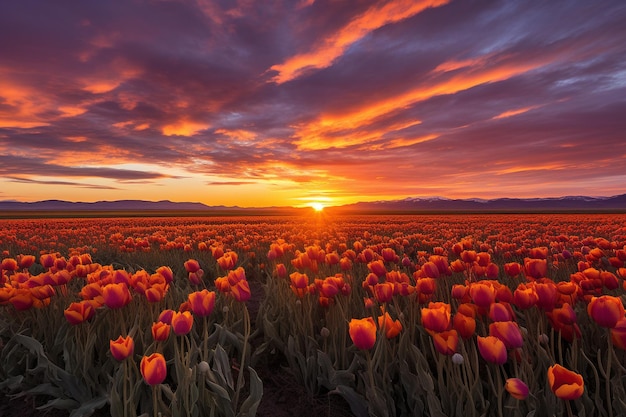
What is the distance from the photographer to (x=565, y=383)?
1.94 metres

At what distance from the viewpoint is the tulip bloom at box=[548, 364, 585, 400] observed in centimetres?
184

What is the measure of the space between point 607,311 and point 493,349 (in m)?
0.77

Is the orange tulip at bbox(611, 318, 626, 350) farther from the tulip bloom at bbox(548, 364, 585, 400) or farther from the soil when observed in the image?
the soil

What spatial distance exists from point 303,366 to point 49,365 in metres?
2.05

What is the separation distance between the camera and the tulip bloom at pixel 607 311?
7.63 ft

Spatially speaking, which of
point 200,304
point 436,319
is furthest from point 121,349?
point 436,319

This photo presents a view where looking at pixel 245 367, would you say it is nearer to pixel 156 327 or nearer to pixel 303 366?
pixel 303 366

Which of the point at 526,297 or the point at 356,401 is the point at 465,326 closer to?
the point at 526,297

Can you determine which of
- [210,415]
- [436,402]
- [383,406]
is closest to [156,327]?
[210,415]

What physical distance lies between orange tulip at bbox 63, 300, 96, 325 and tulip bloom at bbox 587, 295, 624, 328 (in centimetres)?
376

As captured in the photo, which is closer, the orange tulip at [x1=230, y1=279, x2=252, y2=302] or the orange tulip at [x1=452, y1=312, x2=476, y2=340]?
the orange tulip at [x1=452, y1=312, x2=476, y2=340]

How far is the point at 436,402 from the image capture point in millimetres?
2420

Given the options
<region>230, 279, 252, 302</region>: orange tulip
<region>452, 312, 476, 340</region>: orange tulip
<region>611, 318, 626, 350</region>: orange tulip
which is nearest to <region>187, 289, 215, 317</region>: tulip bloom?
<region>230, 279, 252, 302</region>: orange tulip

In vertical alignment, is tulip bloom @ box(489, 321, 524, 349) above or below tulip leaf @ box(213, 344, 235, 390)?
above
